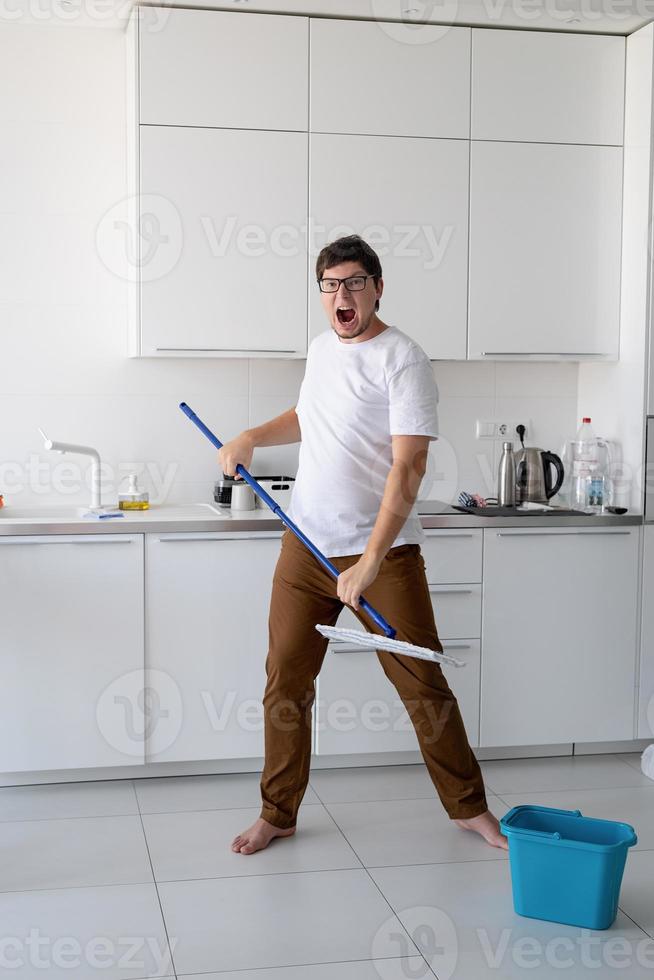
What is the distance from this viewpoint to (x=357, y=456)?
269cm

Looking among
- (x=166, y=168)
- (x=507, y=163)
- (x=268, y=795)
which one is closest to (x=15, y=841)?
(x=268, y=795)

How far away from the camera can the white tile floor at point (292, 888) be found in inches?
88.3

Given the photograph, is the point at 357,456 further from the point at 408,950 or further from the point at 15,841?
the point at 15,841

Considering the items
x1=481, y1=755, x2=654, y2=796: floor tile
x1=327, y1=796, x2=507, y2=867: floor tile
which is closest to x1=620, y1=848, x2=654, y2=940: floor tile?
x1=327, y1=796, x2=507, y2=867: floor tile

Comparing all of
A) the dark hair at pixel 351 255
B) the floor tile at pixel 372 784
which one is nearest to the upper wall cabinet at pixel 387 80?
the dark hair at pixel 351 255

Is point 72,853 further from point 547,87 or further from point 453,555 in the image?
point 547,87

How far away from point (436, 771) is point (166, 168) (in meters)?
1.90

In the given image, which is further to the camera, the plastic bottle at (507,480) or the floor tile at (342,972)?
the plastic bottle at (507,480)

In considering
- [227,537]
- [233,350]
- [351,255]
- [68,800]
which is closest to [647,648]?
[227,537]

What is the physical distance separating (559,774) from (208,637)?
115 cm

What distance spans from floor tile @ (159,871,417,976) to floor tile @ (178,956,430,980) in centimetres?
2

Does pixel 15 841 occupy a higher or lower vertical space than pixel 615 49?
lower

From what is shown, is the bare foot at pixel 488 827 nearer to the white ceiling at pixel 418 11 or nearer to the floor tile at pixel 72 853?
the floor tile at pixel 72 853

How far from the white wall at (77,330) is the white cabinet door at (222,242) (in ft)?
0.97
